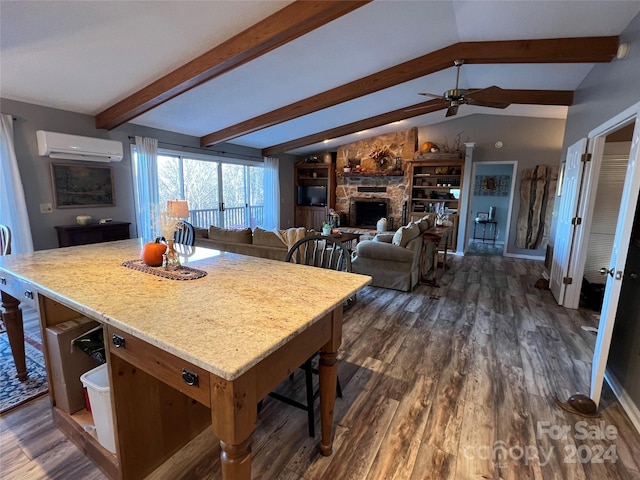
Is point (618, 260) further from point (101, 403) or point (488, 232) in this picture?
point (488, 232)

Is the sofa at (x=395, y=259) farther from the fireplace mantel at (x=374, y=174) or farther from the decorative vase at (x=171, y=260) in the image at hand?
the fireplace mantel at (x=374, y=174)

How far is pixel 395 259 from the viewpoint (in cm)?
407

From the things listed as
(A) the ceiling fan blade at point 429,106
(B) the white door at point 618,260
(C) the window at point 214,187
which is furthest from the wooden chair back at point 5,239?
(A) the ceiling fan blade at point 429,106

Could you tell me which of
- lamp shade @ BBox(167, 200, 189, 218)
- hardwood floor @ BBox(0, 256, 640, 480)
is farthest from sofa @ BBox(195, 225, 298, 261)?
lamp shade @ BBox(167, 200, 189, 218)

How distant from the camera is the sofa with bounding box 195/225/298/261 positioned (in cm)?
365

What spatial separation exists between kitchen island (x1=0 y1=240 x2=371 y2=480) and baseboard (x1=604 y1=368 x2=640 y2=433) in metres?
1.85

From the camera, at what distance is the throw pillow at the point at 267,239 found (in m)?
3.67

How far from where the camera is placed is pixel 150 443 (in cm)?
145

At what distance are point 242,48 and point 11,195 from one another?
126 inches

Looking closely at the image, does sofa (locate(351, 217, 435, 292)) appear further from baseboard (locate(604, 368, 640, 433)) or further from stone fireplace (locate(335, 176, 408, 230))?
stone fireplace (locate(335, 176, 408, 230))

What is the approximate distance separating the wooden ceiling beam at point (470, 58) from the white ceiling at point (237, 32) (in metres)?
0.08

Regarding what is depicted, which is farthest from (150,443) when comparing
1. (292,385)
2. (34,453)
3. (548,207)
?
(548,207)

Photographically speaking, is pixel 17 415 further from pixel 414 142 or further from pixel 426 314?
pixel 414 142

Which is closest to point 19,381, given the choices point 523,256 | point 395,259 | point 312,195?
point 395,259
